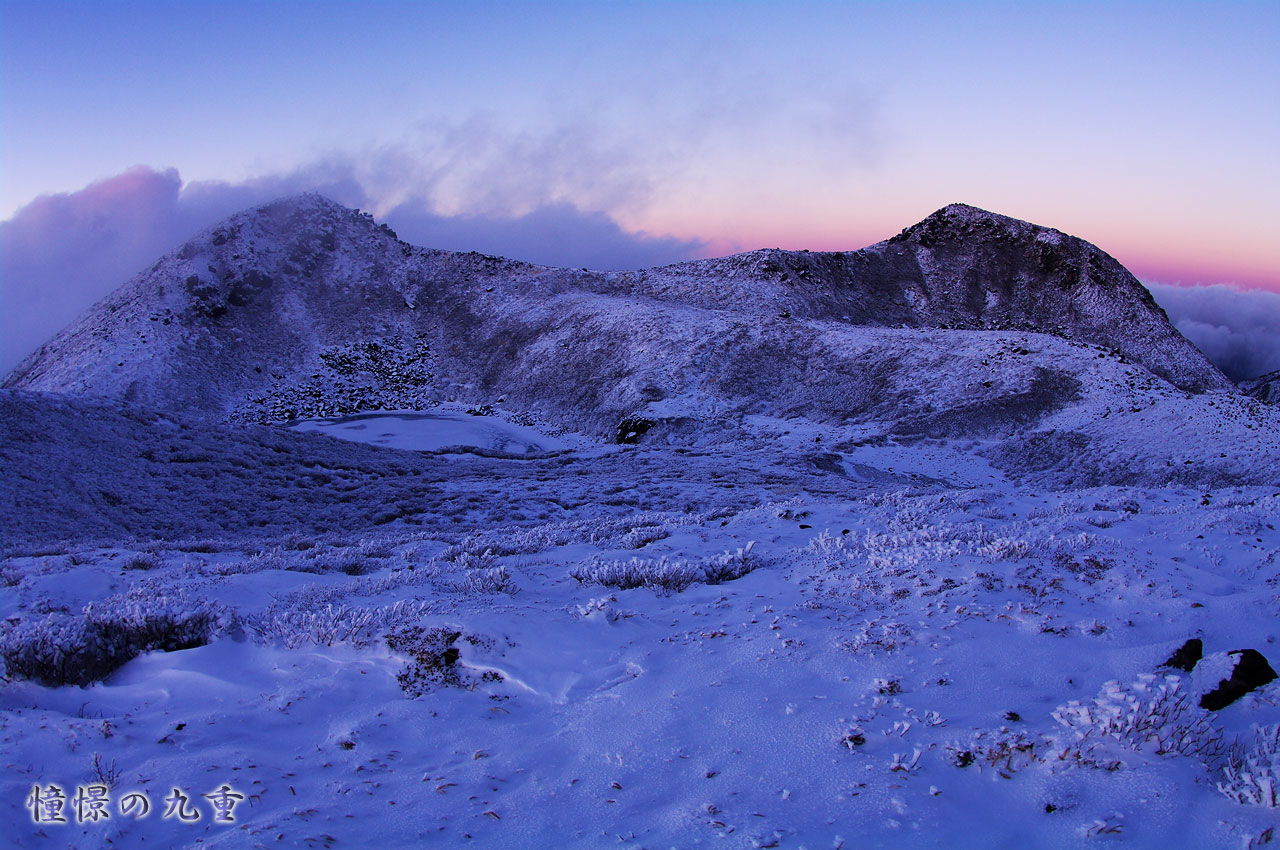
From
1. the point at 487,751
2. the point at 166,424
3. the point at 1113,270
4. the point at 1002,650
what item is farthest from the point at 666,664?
the point at 1113,270

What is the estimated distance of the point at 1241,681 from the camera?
402cm

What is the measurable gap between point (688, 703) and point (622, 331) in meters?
40.0

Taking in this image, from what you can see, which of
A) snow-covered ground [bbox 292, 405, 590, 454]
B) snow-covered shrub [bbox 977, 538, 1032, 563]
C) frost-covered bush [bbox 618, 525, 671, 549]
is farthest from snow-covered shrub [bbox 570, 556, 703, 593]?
snow-covered ground [bbox 292, 405, 590, 454]

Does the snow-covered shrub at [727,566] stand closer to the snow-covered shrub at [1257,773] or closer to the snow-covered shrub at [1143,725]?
the snow-covered shrub at [1143,725]

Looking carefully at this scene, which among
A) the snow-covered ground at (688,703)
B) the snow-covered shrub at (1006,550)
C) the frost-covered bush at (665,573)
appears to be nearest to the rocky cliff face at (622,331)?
the snow-covered shrub at (1006,550)

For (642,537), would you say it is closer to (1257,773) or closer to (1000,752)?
(1000,752)

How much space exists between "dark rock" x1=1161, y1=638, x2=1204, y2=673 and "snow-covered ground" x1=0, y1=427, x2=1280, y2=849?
0.09 metres

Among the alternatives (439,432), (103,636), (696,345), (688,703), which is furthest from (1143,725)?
(696,345)

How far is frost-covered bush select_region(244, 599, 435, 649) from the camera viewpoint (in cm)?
537

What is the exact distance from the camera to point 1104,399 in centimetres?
2930

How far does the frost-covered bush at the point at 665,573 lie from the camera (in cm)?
716

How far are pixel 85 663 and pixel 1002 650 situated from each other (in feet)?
22.4

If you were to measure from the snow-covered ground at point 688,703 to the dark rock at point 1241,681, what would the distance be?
0.24 ft

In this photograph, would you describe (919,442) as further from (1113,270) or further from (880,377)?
(1113,270)
